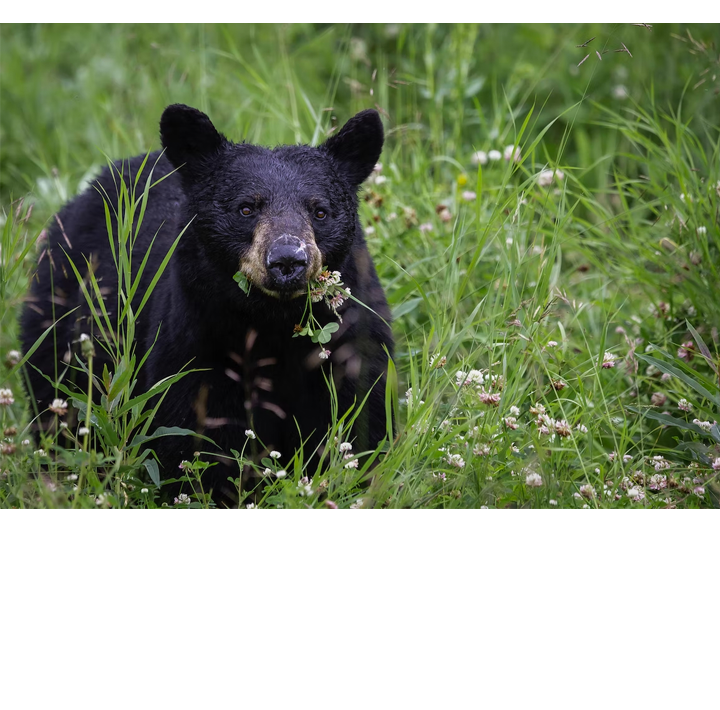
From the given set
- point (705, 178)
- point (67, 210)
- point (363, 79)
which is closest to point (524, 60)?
point (363, 79)

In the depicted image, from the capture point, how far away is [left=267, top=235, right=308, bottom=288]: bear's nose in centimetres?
342

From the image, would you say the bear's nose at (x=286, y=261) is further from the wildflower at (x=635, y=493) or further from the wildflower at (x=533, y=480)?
the wildflower at (x=635, y=493)

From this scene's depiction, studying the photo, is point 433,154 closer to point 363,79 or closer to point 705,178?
point 363,79

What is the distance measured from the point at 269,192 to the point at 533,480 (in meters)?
1.50

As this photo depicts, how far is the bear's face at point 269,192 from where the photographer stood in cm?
360

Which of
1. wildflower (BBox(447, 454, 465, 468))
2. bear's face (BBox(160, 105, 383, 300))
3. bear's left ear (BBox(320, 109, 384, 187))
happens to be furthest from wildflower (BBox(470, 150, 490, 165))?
wildflower (BBox(447, 454, 465, 468))

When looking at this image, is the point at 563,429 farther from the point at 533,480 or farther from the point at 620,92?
the point at 620,92

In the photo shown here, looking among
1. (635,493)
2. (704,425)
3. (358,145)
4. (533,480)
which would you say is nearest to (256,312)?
(358,145)

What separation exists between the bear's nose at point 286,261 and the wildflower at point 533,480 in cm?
111

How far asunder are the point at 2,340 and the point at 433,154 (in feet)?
9.46


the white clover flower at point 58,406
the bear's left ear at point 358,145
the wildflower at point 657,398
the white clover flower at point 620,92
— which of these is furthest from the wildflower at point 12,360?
the white clover flower at point 620,92

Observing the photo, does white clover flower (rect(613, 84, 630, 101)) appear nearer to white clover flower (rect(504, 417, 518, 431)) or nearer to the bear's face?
the bear's face

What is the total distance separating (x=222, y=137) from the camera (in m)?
4.03

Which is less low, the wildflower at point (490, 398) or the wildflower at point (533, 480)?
the wildflower at point (490, 398)
